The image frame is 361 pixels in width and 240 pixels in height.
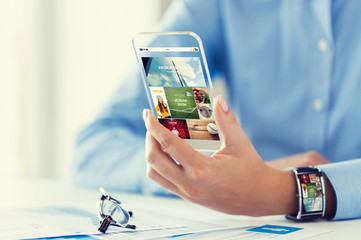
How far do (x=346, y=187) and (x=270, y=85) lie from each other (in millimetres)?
570

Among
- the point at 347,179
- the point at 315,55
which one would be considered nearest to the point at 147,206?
the point at 347,179

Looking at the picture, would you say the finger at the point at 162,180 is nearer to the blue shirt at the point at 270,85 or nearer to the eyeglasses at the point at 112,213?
the eyeglasses at the point at 112,213

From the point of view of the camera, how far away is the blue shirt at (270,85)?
1.19 metres

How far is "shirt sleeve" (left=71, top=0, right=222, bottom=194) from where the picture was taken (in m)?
1.16

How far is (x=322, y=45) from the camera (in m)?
1.19

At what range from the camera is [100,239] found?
600 millimetres

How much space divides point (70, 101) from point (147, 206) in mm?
1945

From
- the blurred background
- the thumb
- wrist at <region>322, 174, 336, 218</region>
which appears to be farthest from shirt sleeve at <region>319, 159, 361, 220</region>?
the blurred background

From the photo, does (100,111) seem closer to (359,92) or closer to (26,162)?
(359,92)

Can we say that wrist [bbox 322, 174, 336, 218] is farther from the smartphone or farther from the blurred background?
the blurred background

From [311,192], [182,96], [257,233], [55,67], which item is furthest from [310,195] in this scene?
[55,67]

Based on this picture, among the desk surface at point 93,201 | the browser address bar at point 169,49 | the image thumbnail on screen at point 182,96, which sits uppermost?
the browser address bar at point 169,49

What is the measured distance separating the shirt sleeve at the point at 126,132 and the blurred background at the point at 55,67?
4.09 feet

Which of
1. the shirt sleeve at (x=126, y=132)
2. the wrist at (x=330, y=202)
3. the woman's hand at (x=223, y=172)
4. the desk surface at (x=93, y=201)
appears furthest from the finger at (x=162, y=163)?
the shirt sleeve at (x=126, y=132)
